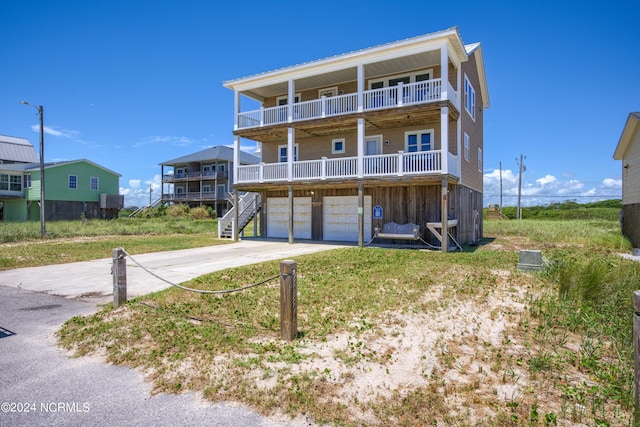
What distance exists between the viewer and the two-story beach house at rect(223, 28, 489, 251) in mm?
15352

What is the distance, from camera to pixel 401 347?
489 centimetres

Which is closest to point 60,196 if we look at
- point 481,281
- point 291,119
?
point 291,119

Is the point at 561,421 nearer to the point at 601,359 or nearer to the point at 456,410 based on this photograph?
the point at 456,410

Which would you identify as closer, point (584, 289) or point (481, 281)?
point (584, 289)

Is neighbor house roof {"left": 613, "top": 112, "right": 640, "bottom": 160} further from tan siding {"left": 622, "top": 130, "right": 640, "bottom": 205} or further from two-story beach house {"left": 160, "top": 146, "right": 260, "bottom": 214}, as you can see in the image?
two-story beach house {"left": 160, "top": 146, "right": 260, "bottom": 214}

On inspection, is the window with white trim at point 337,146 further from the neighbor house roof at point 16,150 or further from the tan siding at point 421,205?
the neighbor house roof at point 16,150

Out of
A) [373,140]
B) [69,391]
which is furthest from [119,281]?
[373,140]

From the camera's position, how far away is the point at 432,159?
583 inches

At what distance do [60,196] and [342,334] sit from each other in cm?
4018

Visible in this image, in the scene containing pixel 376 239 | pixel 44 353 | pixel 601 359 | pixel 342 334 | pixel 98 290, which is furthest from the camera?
pixel 376 239

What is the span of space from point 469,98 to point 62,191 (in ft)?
122

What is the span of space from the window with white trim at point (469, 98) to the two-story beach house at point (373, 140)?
59mm

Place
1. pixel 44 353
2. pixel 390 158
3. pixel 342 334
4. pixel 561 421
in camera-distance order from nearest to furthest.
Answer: pixel 561 421 → pixel 44 353 → pixel 342 334 → pixel 390 158

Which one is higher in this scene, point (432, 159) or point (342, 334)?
point (432, 159)
